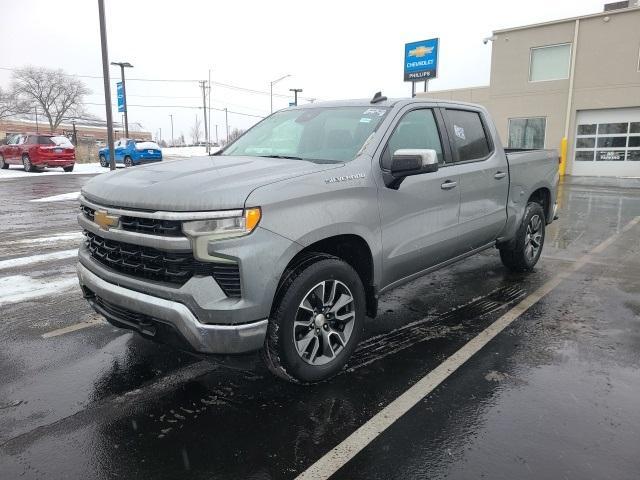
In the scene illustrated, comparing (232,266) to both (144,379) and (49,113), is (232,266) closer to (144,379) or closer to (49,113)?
(144,379)

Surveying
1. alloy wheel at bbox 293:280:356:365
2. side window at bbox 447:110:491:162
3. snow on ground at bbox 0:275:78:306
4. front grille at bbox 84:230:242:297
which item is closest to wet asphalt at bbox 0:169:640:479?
snow on ground at bbox 0:275:78:306

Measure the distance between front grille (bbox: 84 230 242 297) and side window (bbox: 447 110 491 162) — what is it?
2761 millimetres

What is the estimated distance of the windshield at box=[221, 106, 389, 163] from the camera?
13.0 ft

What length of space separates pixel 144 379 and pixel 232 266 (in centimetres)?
131

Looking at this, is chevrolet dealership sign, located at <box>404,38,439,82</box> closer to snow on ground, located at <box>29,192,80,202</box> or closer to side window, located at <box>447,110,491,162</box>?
snow on ground, located at <box>29,192,80,202</box>

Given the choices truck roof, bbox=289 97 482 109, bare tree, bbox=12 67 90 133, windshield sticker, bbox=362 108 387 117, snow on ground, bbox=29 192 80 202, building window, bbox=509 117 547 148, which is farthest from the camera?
bare tree, bbox=12 67 90 133

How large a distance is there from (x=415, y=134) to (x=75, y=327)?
11.3 feet

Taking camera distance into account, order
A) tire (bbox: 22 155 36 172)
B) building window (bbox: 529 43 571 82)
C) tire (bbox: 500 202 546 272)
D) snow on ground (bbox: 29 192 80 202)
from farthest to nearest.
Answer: tire (bbox: 22 155 36 172) < building window (bbox: 529 43 571 82) < snow on ground (bbox: 29 192 80 202) < tire (bbox: 500 202 546 272)

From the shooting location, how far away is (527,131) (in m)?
25.5

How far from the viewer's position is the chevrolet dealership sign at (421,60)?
24.3 meters

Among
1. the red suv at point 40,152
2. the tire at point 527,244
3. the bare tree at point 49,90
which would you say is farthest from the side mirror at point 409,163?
the bare tree at point 49,90

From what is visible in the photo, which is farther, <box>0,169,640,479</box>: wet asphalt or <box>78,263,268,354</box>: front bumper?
<box>78,263,268,354</box>: front bumper

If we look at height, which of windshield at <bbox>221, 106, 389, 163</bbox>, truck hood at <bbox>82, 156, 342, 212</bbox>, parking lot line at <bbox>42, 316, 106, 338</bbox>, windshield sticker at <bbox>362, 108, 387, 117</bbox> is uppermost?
windshield sticker at <bbox>362, 108, 387, 117</bbox>

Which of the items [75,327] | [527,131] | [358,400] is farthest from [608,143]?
[75,327]
